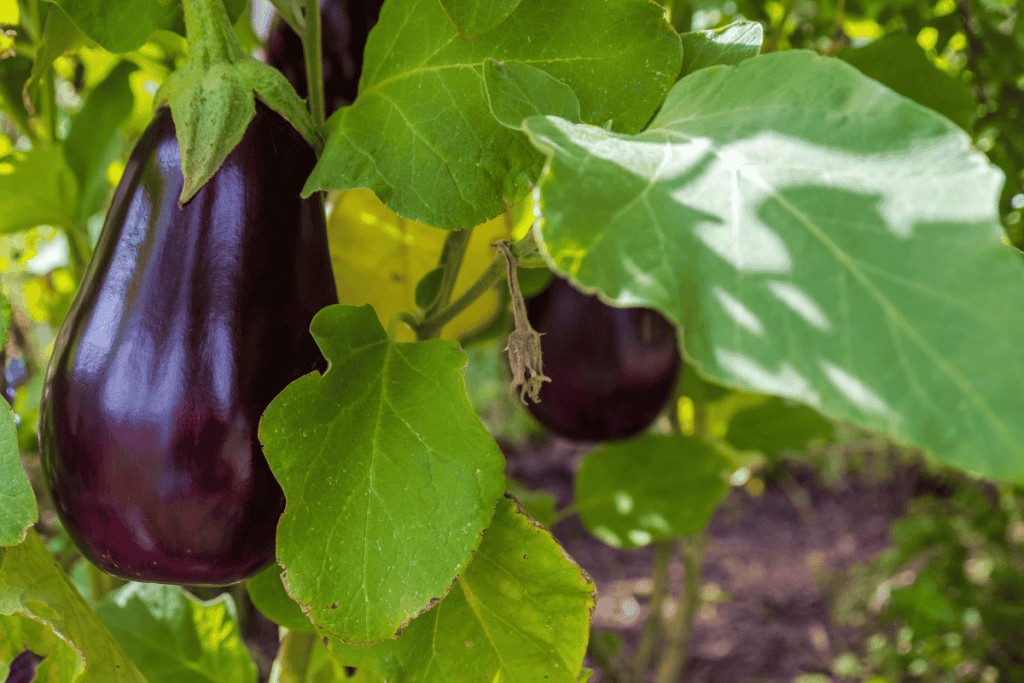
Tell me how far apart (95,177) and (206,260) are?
31 cm

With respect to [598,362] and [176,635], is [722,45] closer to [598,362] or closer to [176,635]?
[598,362]

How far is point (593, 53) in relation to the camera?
29 cm

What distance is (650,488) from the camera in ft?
2.34

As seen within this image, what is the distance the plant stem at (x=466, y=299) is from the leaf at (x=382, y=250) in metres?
0.08

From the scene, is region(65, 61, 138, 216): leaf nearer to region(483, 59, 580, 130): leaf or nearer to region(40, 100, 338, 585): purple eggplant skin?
region(40, 100, 338, 585): purple eggplant skin

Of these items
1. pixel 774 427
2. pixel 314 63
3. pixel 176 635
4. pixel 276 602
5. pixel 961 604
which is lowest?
pixel 961 604

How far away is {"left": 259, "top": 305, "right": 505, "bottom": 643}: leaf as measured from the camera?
28cm

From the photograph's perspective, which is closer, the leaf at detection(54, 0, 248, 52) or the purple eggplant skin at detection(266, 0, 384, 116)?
the leaf at detection(54, 0, 248, 52)

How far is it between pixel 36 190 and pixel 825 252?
0.50m

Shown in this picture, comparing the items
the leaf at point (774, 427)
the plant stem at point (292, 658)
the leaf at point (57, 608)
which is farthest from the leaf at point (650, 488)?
the leaf at point (57, 608)

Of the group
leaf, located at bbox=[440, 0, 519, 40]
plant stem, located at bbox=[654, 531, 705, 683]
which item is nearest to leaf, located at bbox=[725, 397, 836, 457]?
plant stem, located at bbox=[654, 531, 705, 683]

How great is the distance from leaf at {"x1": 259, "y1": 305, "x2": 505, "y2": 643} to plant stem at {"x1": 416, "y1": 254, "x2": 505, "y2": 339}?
0.15 feet

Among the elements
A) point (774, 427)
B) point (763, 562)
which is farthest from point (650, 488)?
point (763, 562)

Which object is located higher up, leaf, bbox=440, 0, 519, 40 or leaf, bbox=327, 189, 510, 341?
leaf, bbox=440, 0, 519, 40
